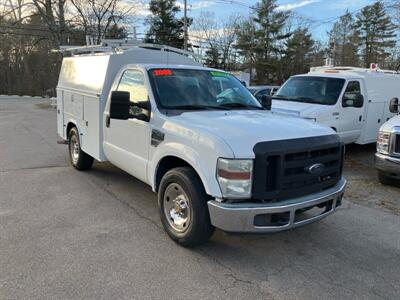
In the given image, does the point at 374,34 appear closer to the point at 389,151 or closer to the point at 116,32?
the point at 116,32

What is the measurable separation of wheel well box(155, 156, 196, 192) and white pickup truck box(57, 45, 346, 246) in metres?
0.01

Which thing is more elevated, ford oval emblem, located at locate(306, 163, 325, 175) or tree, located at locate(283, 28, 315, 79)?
tree, located at locate(283, 28, 315, 79)

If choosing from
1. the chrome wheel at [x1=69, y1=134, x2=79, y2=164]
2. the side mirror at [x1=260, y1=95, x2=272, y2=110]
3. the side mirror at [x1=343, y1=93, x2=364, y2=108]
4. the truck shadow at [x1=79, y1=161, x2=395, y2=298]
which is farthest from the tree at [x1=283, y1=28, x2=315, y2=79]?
the truck shadow at [x1=79, y1=161, x2=395, y2=298]

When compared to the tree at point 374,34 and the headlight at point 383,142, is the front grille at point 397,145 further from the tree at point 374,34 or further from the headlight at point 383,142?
the tree at point 374,34

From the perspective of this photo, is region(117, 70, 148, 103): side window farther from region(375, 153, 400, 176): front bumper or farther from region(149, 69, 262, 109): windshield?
region(375, 153, 400, 176): front bumper

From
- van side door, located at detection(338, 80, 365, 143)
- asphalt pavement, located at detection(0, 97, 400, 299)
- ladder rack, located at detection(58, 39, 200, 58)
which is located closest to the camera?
asphalt pavement, located at detection(0, 97, 400, 299)

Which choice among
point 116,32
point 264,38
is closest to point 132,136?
point 116,32

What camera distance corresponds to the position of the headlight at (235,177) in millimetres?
3543

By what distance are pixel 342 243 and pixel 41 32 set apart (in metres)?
41.1

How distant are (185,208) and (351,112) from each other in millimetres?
6453

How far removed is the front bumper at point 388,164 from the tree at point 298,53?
4915 cm

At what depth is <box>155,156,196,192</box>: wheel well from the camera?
14.4 ft

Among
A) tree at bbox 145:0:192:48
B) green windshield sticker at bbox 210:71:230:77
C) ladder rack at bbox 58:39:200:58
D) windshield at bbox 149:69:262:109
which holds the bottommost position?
windshield at bbox 149:69:262:109

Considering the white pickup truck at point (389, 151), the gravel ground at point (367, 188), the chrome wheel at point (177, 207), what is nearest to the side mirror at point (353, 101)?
the gravel ground at point (367, 188)
